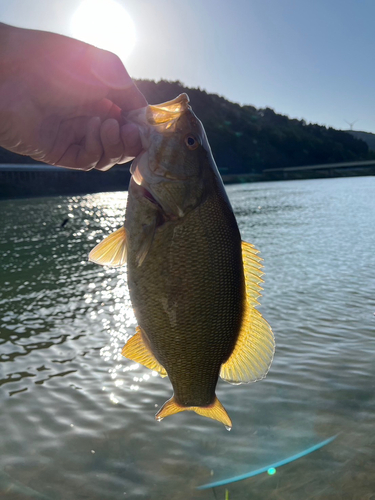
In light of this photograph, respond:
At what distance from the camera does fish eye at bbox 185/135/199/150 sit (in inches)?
127

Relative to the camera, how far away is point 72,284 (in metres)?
17.7

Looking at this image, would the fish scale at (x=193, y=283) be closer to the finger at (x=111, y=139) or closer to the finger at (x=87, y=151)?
the finger at (x=111, y=139)

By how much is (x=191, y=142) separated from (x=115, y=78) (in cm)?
79

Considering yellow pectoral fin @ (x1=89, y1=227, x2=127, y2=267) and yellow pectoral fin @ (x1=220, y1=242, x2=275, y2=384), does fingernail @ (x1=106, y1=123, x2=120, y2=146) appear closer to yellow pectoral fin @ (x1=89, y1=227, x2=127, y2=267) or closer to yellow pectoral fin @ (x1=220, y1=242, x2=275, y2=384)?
yellow pectoral fin @ (x1=89, y1=227, x2=127, y2=267)

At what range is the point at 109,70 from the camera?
340 cm

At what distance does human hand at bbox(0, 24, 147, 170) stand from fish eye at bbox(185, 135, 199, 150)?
1.22 feet

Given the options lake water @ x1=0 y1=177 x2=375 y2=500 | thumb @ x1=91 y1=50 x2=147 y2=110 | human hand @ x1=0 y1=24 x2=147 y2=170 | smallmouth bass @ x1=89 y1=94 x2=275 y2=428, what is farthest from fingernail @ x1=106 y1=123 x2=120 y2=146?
lake water @ x1=0 y1=177 x2=375 y2=500

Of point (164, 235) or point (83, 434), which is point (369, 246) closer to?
point (83, 434)

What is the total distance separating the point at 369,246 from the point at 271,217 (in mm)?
17623

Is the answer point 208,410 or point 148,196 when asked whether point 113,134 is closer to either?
point 148,196

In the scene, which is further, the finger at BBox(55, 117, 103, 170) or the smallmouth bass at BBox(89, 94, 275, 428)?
the finger at BBox(55, 117, 103, 170)

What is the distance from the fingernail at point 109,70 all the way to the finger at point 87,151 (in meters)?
0.32

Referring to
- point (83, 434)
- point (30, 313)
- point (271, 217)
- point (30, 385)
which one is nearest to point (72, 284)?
point (30, 313)

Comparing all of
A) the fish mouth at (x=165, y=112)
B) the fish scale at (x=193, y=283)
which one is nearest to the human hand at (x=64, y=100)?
the fish mouth at (x=165, y=112)
